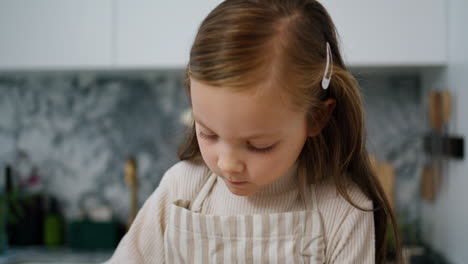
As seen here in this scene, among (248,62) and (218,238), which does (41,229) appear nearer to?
(218,238)

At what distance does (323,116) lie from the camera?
0.71 meters

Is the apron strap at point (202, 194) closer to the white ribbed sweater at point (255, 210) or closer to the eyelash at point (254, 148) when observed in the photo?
the white ribbed sweater at point (255, 210)

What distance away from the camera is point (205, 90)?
0.60m

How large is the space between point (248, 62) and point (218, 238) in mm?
327

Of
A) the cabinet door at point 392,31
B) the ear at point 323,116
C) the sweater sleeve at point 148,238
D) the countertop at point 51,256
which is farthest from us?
the countertop at point 51,256

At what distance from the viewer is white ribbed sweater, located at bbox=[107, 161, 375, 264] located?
2.40ft

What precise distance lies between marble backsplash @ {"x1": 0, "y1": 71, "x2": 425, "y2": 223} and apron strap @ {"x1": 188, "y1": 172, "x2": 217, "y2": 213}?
1011 millimetres

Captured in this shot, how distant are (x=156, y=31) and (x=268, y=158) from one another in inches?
37.5

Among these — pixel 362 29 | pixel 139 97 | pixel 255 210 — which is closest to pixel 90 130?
pixel 139 97

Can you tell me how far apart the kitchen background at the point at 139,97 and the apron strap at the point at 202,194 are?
692 millimetres

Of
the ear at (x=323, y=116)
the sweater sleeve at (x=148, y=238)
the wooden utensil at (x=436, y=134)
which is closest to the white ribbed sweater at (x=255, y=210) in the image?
the sweater sleeve at (x=148, y=238)

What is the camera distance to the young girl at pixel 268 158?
0.59m

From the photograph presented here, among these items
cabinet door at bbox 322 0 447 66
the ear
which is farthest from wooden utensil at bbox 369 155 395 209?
the ear

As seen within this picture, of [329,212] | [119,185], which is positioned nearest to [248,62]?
[329,212]
